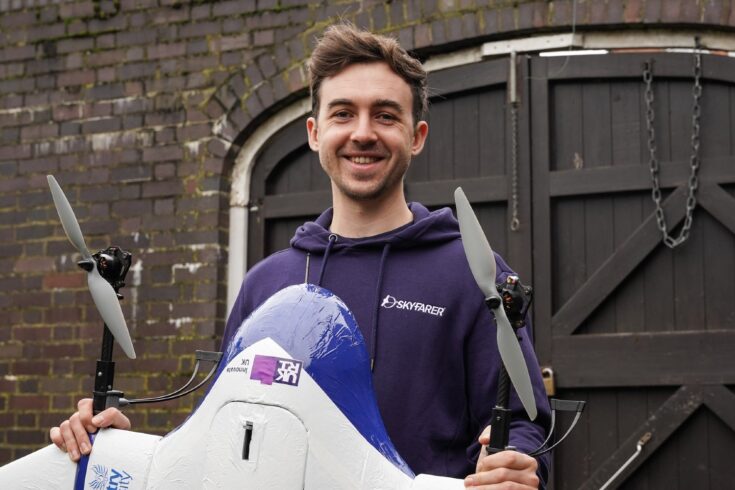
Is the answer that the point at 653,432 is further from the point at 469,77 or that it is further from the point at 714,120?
the point at 469,77

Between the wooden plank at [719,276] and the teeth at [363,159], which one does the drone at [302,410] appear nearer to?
the teeth at [363,159]

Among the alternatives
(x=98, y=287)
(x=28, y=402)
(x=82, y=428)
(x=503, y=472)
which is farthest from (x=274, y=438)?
(x=28, y=402)

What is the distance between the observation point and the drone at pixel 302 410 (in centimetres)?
189

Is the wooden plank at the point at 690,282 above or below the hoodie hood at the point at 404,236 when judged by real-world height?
above

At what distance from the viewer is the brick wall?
6082mm

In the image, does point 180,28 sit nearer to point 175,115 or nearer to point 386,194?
point 175,115

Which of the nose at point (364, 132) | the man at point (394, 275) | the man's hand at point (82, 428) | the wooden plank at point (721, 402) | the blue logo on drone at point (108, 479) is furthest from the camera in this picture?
the wooden plank at point (721, 402)

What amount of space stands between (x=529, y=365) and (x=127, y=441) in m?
0.81

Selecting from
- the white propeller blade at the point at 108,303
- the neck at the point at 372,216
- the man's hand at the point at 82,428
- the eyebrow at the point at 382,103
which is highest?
the eyebrow at the point at 382,103

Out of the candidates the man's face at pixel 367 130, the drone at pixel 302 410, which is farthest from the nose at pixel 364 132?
the drone at pixel 302 410

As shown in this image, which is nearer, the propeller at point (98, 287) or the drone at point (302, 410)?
the drone at point (302, 410)

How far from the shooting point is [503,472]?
6.15 feet

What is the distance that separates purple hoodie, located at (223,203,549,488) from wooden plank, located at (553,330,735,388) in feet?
9.86

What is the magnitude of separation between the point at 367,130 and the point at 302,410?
2.43 ft
